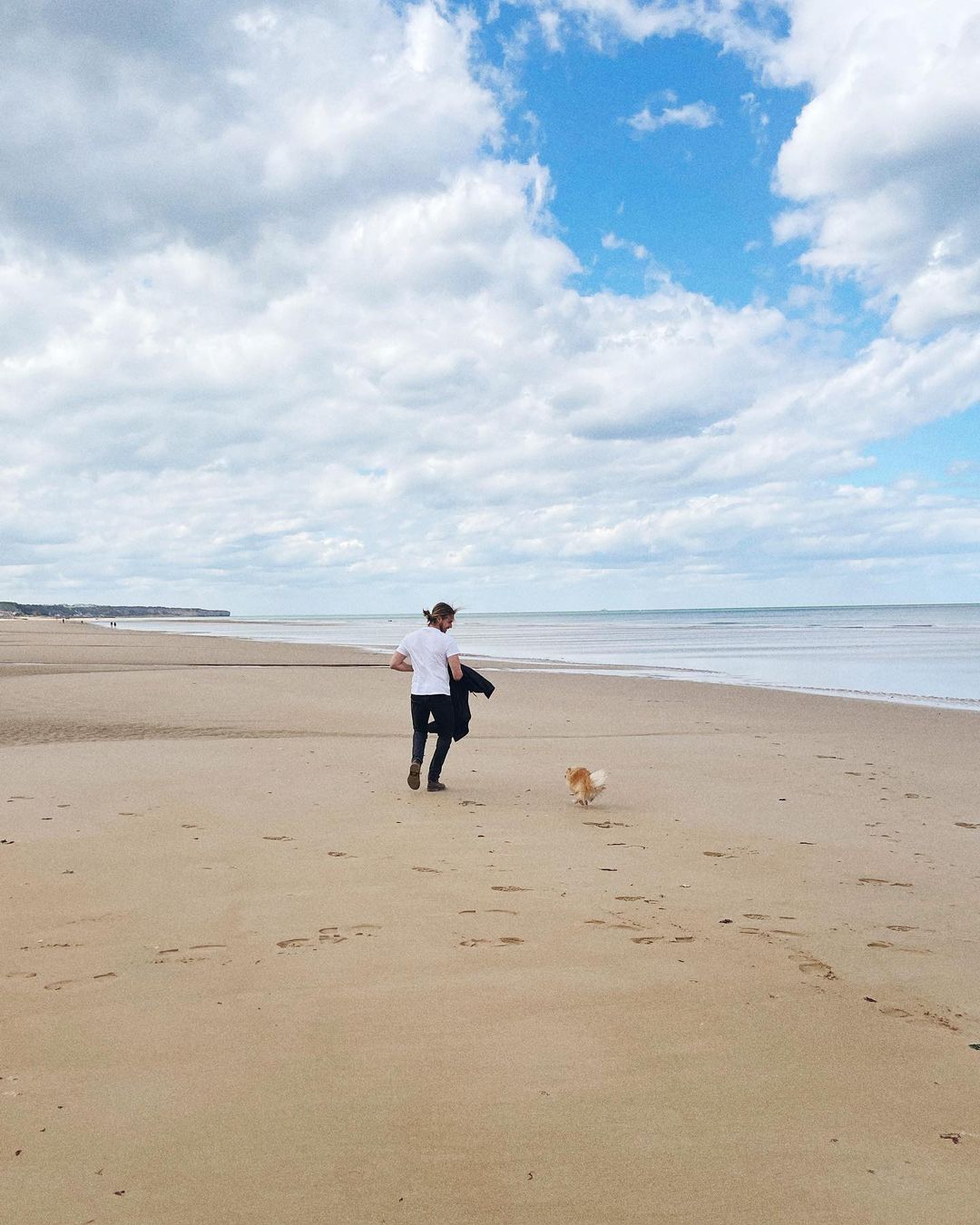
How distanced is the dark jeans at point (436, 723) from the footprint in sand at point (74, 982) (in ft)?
16.6

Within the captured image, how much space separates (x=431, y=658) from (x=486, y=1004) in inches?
216

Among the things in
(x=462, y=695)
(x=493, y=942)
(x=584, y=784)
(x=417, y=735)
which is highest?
(x=462, y=695)

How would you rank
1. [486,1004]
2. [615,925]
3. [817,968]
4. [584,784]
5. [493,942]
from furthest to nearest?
[584,784]
[615,925]
[493,942]
[817,968]
[486,1004]

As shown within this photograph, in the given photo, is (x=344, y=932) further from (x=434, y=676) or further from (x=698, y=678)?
(x=698, y=678)

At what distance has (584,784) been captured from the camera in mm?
8461

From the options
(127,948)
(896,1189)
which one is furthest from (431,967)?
(896,1189)

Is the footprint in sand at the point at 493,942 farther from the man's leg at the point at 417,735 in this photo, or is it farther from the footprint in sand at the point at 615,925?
the man's leg at the point at 417,735

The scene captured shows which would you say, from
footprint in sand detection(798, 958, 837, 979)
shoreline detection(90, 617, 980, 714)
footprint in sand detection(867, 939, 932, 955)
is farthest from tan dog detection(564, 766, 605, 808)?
shoreline detection(90, 617, 980, 714)

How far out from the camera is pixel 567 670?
28.2 metres

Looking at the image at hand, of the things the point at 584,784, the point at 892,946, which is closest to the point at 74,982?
the point at 892,946

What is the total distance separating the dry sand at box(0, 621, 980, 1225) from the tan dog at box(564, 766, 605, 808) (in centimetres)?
35

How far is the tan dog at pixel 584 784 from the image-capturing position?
8.43 m

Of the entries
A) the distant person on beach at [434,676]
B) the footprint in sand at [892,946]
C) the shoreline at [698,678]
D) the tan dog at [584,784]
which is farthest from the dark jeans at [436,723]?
the shoreline at [698,678]

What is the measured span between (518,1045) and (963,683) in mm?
23298
